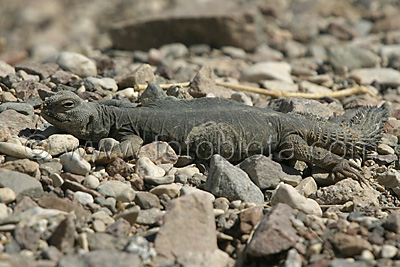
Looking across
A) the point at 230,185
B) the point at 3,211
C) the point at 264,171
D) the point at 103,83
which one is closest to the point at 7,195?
the point at 3,211

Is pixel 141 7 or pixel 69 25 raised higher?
pixel 141 7

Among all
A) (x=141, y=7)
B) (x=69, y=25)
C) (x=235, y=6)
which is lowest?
(x=69, y=25)

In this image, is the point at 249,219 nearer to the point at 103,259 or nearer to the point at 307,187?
the point at 307,187

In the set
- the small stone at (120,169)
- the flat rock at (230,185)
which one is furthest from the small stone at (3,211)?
the flat rock at (230,185)

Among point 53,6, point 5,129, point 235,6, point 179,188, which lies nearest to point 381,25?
point 235,6

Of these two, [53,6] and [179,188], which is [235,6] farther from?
[53,6]

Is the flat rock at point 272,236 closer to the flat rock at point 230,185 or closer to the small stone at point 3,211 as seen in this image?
the flat rock at point 230,185
